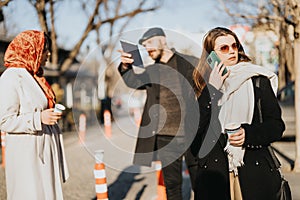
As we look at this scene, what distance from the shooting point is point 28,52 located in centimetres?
363

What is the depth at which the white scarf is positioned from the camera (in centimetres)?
285

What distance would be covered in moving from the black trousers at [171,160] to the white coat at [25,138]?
167 centimetres

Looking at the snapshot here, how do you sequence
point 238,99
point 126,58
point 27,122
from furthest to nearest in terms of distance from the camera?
1. point 126,58
2. point 27,122
3. point 238,99

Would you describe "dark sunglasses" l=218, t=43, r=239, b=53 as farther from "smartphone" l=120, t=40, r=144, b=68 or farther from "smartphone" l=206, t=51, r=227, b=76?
"smartphone" l=120, t=40, r=144, b=68

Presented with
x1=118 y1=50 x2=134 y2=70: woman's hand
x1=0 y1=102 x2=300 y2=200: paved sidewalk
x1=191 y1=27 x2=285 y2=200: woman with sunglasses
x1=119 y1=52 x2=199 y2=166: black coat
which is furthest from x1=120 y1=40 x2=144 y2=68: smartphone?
x1=191 y1=27 x2=285 y2=200: woman with sunglasses

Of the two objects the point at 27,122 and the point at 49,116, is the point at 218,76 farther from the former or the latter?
the point at 27,122

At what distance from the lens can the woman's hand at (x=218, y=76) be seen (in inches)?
115

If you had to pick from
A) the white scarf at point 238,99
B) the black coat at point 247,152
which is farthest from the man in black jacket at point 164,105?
the white scarf at point 238,99

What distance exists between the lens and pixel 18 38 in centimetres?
364

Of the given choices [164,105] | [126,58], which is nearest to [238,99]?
[126,58]

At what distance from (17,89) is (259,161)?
1771 mm

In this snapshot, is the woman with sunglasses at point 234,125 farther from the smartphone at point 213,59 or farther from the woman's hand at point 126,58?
the woman's hand at point 126,58

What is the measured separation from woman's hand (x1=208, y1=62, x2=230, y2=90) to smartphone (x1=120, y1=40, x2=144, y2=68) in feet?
5.04

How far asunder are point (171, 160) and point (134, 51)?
1.32m
